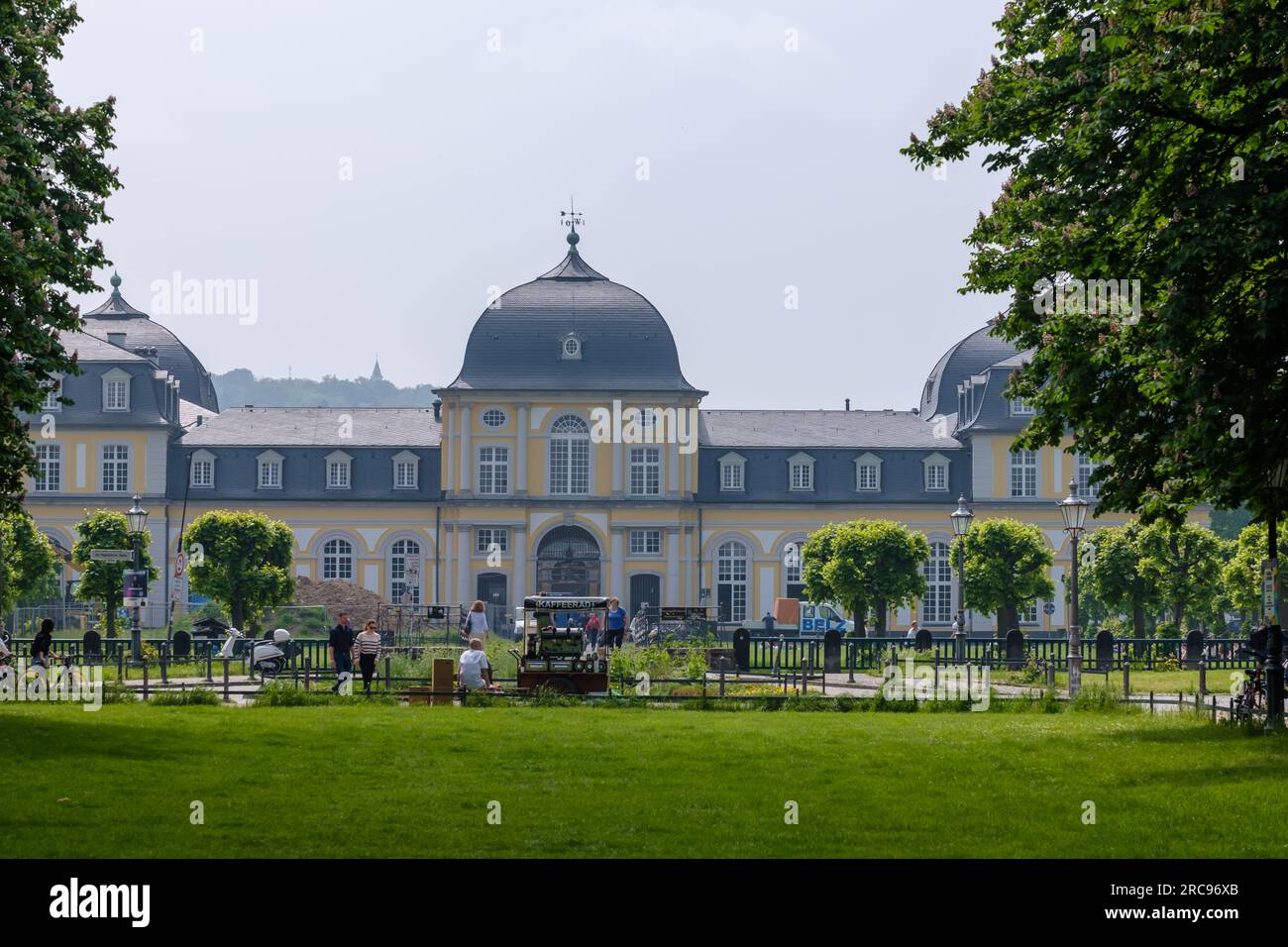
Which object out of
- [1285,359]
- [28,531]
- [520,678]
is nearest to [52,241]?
[520,678]

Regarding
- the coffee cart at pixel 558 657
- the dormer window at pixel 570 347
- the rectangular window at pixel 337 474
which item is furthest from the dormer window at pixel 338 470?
the coffee cart at pixel 558 657

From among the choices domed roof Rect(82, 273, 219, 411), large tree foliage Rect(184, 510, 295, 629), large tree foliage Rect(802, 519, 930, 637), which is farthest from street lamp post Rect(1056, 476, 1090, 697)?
domed roof Rect(82, 273, 219, 411)

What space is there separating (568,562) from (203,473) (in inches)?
618

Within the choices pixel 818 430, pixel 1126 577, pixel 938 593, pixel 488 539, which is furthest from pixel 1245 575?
pixel 488 539

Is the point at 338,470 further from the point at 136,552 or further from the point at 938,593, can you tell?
the point at 136,552

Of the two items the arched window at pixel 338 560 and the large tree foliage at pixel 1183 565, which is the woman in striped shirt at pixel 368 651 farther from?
the arched window at pixel 338 560

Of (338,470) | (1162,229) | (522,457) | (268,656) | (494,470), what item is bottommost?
(268,656)

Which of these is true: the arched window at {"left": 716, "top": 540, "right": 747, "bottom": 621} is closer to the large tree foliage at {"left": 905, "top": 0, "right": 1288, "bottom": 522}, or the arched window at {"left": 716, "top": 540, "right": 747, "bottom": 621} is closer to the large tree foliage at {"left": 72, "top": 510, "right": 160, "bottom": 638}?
the large tree foliage at {"left": 72, "top": 510, "right": 160, "bottom": 638}

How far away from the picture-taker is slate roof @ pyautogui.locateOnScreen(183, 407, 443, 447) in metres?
77.1

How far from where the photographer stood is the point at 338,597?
2677 inches

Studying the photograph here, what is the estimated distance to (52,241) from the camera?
73.8ft

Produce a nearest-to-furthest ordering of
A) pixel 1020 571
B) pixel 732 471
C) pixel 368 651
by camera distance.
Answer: pixel 368 651
pixel 1020 571
pixel 732 471

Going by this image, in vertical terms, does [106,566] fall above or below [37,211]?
below
